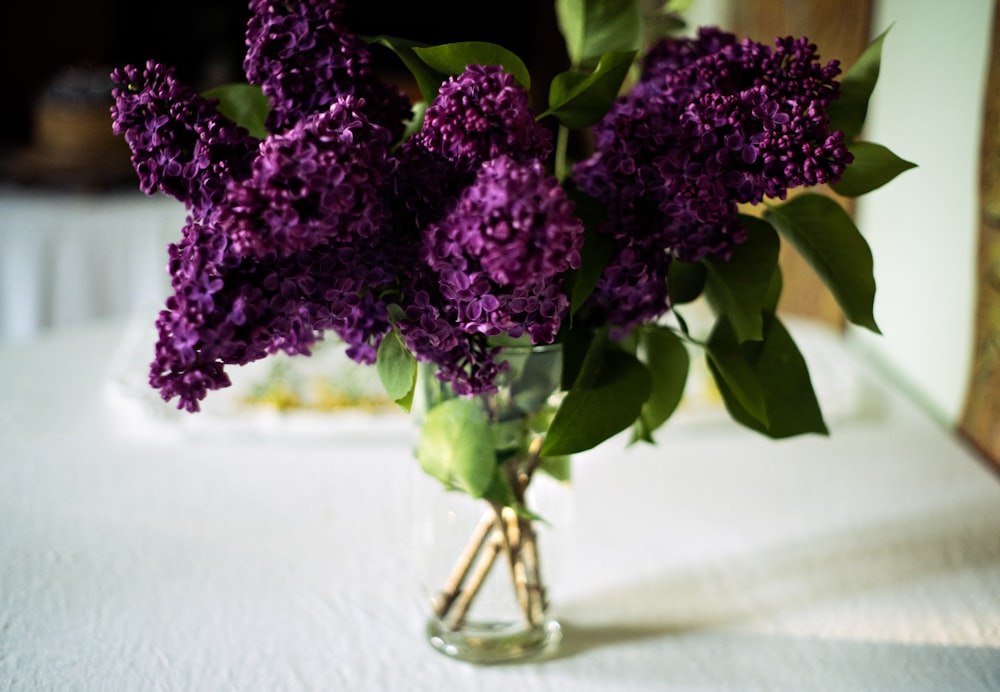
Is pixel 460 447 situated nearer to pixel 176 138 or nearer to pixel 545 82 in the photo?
pixel 176 138

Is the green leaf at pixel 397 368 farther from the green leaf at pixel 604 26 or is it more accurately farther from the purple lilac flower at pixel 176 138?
the green leaf at pixel 604 26

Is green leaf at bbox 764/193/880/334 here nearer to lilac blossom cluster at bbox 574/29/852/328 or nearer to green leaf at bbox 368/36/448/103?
lilac blossom cluster at bbox 574/29/852/328

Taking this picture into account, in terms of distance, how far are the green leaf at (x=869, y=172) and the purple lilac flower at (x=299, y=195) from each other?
0.88 feet

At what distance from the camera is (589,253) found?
1.65ft

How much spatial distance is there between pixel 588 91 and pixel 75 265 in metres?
1.86

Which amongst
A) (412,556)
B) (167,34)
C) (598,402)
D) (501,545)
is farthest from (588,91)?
(167,34)

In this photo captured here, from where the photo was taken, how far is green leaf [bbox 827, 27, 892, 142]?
1.69 ft

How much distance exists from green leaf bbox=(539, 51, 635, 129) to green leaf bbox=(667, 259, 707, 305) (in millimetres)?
97

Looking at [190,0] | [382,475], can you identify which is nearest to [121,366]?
[382,475]

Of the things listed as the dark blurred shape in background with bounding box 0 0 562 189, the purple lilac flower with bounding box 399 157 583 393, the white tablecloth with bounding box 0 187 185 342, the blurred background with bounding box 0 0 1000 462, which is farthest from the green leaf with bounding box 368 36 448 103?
the dark blurred shape in background with bounding box 0 0 562 189

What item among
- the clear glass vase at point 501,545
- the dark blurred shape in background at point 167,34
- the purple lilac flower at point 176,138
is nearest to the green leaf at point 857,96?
the clear glass vase at point 501,545

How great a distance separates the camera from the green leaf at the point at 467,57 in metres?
0.50

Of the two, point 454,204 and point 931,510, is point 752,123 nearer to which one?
point 454,204

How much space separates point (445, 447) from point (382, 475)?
368 millimetres
